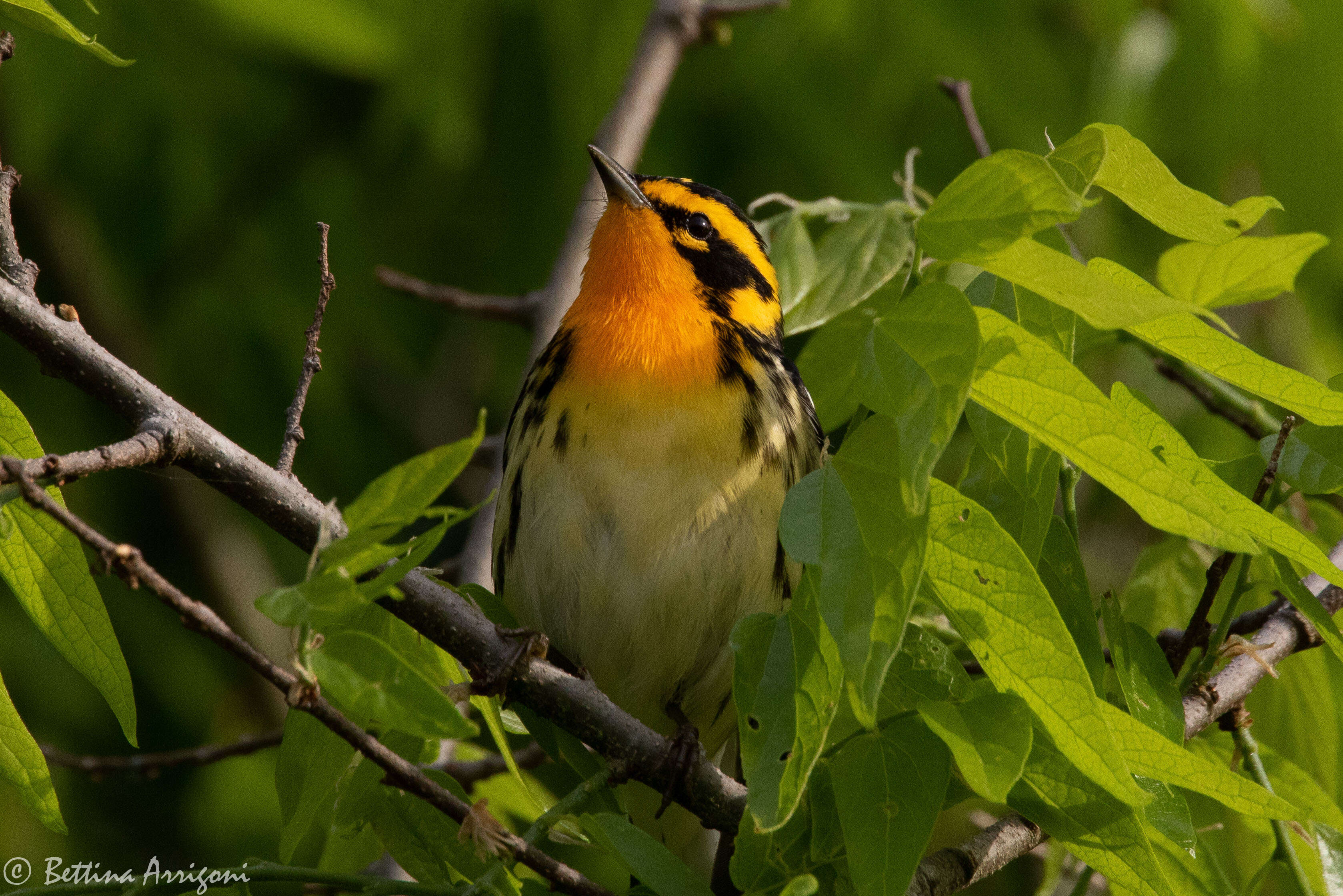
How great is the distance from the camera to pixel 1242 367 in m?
1.87

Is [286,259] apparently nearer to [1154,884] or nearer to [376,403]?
[376,403]

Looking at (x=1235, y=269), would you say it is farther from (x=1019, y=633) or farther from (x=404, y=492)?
(x=404, y=492)

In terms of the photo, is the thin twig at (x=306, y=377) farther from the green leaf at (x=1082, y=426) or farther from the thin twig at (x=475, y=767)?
the thin twig at (x=475, y=767)

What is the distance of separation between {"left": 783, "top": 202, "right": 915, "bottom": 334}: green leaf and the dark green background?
4.71ft

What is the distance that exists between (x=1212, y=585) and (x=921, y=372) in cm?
97

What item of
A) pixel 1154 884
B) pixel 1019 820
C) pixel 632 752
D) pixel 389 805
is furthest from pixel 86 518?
pixel 1154 884

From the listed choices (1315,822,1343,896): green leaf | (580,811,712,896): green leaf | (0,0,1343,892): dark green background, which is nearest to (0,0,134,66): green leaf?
(580,811,712,896): green leaf

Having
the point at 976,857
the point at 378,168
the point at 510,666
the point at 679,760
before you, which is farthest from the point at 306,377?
the point at 378,168

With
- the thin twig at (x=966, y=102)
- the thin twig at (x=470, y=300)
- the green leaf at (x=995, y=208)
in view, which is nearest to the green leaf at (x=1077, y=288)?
the green leaf at (x=995, y=208)

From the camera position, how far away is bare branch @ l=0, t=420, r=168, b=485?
1702 millimetres

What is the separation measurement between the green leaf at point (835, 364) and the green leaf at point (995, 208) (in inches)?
44.5

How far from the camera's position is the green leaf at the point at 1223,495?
1741mm

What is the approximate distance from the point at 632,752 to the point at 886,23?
138 inches

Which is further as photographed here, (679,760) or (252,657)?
(679,760)
